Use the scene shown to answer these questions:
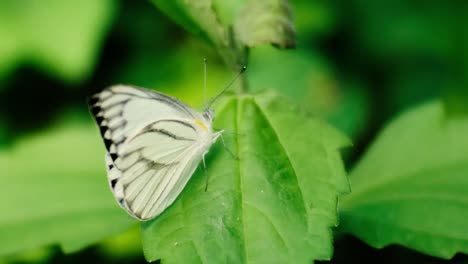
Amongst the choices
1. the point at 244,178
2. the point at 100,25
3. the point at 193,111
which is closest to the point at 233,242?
the point at 244,178

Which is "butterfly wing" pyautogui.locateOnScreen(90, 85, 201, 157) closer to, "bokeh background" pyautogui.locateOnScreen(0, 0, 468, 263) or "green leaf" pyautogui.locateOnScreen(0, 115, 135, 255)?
"green leaf" pyautogui.locateOnScreen(0, 115, 135, 255)

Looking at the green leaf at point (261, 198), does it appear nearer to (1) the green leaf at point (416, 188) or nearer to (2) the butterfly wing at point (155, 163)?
(2) the butterfly wing at point (155, 163)

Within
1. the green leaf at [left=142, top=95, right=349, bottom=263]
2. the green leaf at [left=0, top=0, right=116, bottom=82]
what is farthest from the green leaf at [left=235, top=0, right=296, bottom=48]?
the green leaf at [left=0, top=0, right=116, bottom=82]

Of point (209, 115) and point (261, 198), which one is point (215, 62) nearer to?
point (209, 115)

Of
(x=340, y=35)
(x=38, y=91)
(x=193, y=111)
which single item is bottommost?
(x=38, y=91)

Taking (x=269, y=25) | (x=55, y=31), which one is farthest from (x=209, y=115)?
(x=55, y=31)

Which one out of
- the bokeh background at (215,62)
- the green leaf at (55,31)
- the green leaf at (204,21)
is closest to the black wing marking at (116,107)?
the green leaf at (204,21)

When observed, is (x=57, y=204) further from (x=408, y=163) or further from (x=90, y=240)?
(x=408, y=163)
